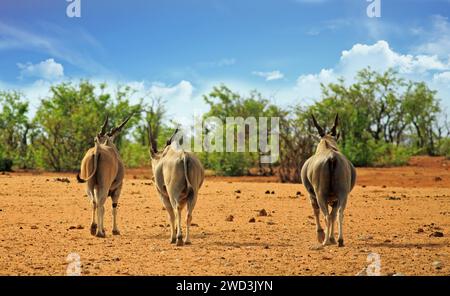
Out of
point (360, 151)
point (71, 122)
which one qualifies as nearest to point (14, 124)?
point (71, 122)

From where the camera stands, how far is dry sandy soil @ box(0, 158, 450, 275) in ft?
28.3

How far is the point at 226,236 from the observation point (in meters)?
11.9

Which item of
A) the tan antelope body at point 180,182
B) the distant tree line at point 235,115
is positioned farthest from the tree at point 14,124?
the tan antelope body at point 180,182

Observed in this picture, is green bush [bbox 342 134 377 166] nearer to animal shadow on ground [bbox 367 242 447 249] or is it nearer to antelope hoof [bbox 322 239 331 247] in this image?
animal shadow on ground [bbox 367 242 447 249]

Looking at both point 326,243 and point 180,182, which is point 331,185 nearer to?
point 326,243

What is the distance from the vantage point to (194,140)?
37.1 m

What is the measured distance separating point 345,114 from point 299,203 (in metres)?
23.8

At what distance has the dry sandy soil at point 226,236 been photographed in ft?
28.3

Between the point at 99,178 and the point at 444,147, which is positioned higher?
the point at 444,147

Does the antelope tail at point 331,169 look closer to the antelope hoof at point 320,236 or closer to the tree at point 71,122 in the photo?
the antelope hoof at point 320,236

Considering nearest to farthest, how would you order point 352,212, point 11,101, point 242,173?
point 352,212, point 242,173, point 11,101

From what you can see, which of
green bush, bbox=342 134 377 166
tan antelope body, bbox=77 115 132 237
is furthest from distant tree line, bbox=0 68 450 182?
tan antelope body, bbox=77 115 132 237
